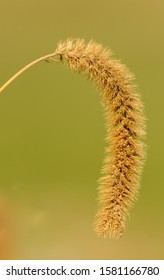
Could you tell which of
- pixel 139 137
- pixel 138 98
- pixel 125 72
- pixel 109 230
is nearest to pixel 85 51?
pixel 125 72

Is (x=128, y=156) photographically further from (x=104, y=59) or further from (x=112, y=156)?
(x=104, y=59)

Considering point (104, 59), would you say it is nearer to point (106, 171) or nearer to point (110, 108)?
point (110, 108)

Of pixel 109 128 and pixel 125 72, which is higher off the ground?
pixel 125 72

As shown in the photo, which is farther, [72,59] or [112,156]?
[112,156]

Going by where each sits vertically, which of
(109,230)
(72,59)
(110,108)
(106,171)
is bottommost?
(109,230)

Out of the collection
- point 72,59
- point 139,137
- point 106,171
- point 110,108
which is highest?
point 72,59
